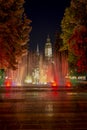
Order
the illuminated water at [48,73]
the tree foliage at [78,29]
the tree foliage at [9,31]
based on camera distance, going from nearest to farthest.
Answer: the tree foliage at [9,31], the tree foliage at [78,29], the illuminated water at [48,73]

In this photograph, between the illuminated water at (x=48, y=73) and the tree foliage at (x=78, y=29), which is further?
the illuminated water at (x=48, y=73)

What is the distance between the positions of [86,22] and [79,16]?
1743mm

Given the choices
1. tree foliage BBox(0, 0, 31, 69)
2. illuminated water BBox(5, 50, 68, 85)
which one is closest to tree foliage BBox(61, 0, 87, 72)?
tree foliage BBox(0, 0, 31, 69)

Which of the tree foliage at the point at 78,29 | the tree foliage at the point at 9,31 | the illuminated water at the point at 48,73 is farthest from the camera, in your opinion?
the illuminated water at the point at 48,73

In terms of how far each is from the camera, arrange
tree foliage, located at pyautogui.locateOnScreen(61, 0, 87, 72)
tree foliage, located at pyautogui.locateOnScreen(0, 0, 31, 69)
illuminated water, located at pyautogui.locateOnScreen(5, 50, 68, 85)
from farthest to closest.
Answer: illuminated water, located at pyautogui.locateOnScreen(5, 50, 68, 85) < tree foliage, located at pyautogui.locateOnScreen(61, 0, 87, 72) < tree foliage, located at pyautogui.locateOnScreen(0, 0, 31, 69)

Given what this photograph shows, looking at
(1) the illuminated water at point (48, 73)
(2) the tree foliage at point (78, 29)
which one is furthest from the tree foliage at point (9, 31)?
(1) the illuminated water at point (48, 73)

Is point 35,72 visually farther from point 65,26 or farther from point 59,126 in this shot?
point 59,126

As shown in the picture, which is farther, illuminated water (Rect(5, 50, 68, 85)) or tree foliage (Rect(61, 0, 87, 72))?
illuminated water (Rect(5, 50, 68, 85))

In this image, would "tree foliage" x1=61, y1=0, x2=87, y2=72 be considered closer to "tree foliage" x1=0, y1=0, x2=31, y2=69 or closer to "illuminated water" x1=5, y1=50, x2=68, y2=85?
"tree foliage" x1=0, y1=0, x2=31, y2=69

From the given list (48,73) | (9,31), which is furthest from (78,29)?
(48,73)

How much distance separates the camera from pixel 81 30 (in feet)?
157

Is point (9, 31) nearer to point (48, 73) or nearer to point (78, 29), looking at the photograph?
point (78, 29)

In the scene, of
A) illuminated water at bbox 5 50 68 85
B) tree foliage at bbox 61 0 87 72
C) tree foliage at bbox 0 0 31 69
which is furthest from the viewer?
illuminated water at bbox 5 50 68 85

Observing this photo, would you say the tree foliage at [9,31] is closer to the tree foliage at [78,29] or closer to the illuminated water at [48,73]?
the tree foliage at [78,29]
